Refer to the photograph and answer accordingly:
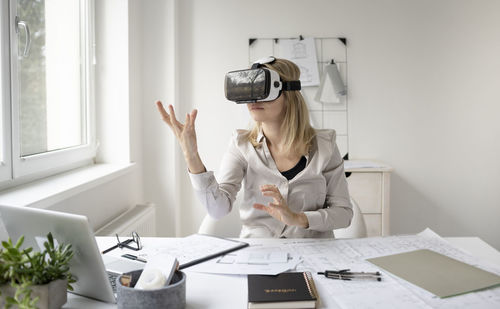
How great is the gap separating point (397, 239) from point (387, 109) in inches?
80.8

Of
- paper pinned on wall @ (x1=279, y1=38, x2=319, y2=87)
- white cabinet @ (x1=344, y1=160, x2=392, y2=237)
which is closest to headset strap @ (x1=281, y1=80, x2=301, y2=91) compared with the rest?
white cabinet @ (x1=344, y1=160, x2=392, y2=237)

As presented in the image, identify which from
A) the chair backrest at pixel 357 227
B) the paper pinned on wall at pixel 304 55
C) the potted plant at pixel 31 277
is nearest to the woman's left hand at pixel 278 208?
the chair backrest at pixel 357 227

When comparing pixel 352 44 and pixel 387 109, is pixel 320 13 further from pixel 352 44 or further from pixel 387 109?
pixel 387 109

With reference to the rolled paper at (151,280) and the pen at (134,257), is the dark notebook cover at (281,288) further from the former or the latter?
the pen at (134,257)

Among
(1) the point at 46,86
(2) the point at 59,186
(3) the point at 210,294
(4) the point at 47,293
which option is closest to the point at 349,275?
(3) the point at 210,294

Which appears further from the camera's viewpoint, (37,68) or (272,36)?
(272,36)

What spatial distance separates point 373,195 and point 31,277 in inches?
97.5

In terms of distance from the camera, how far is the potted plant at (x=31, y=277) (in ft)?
2.84

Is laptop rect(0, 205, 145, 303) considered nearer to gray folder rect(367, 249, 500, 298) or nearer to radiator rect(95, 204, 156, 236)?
gray folder rect(367, 249, 500, 298)

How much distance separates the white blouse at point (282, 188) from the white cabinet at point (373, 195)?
1205 mm

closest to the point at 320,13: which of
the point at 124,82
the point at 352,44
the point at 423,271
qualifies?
the point at 352,44

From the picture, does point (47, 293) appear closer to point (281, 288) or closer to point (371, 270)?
point (281, 288)

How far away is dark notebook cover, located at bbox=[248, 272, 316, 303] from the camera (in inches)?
40.2

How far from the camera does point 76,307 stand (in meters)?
1.02
